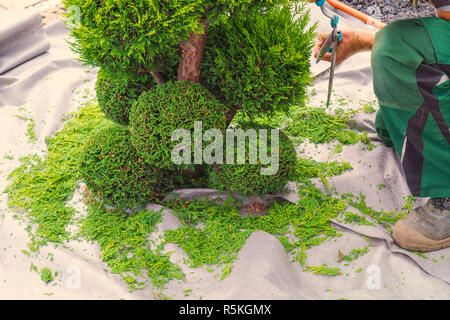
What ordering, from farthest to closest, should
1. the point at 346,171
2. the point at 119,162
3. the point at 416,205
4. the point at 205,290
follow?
the point at 346,171
the point at 416,205
the point at 119,162
the point at 205,290

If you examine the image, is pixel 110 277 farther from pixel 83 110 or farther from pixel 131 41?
pixel 83 110

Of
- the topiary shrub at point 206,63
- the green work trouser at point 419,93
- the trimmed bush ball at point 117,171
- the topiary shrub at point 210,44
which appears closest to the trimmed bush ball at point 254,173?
the topiary shrub at point 206,63

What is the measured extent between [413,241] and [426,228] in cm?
7

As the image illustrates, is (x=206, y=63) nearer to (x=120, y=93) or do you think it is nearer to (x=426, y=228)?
(x=120, y=93)

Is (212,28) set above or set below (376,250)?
above

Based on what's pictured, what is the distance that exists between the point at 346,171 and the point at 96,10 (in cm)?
125

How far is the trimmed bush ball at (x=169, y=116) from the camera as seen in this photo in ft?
4.62

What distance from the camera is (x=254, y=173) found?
1551 millimetres

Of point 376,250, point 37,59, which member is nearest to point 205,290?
point 376,250

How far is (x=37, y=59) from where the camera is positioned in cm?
265

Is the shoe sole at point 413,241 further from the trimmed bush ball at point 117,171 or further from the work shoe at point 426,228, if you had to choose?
the trimmed bush ball at point 117,171

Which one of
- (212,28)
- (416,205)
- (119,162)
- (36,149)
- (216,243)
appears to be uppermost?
(212,28)

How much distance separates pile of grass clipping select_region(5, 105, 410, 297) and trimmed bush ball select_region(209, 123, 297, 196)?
0.14 m

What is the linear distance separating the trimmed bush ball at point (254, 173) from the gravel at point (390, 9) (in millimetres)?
2028
